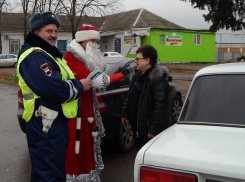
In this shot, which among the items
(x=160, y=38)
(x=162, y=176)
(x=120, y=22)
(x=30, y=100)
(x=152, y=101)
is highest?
(x=120, y=22)

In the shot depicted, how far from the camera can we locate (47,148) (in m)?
2.86

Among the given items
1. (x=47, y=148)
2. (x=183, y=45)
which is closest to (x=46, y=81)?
(x=47, y=148)

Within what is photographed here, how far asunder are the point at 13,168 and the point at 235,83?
3.71 meters

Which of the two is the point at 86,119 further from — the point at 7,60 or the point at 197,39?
the point at 197,39

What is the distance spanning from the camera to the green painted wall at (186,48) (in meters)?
39.0

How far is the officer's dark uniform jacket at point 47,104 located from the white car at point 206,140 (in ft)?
2.32

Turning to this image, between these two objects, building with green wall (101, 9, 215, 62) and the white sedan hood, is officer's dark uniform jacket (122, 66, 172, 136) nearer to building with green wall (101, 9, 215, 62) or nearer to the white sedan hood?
the white sedan hood

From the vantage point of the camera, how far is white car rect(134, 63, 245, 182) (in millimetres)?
2316

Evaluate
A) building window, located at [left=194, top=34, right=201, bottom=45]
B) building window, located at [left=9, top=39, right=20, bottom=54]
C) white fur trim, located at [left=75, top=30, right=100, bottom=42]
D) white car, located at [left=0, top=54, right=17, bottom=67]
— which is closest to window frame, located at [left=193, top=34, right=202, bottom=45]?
building window, located at [left=194, top=34, right=201, bottom=45]

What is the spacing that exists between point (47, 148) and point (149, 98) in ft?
4.59

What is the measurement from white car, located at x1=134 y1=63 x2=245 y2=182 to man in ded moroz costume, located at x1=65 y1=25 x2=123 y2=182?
88 centimetres

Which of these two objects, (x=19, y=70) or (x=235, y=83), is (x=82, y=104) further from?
(x=235, y=83)

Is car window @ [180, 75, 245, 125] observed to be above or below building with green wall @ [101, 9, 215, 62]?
below

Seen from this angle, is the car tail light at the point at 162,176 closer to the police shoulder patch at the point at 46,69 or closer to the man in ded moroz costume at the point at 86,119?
the police shoulder patch at the point at 46,69
